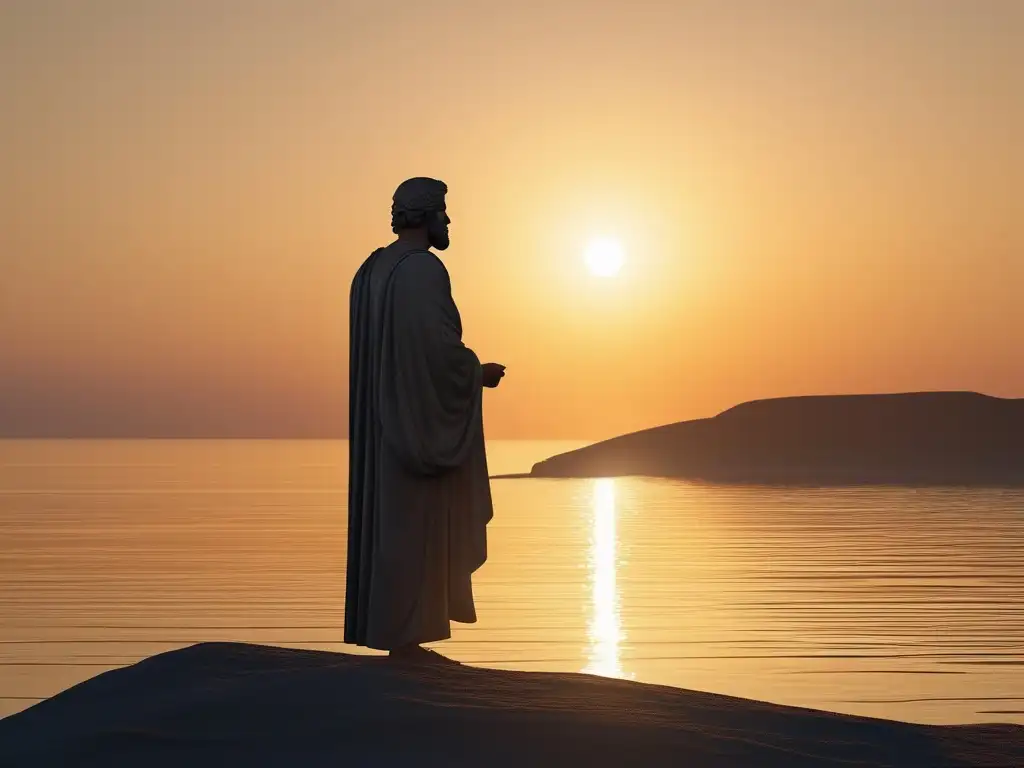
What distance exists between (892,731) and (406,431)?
3.02 m

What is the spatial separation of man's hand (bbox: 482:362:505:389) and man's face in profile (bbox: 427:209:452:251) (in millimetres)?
771

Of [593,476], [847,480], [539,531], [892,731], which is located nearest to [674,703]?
[892,731]

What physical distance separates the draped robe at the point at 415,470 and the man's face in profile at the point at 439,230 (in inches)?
6.8

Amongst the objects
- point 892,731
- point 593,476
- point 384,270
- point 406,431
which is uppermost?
point 593,476

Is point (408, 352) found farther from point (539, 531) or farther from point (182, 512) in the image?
point (182, 512)

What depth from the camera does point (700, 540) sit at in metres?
30.8

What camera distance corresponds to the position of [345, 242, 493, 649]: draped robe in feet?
24.9

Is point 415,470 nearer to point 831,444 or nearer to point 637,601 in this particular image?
point 637,601

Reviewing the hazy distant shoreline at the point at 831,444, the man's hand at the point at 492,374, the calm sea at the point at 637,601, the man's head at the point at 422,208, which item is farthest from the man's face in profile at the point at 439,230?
the hazy distant shoreline at the point at 831,444

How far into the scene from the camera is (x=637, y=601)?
1850 centimetres

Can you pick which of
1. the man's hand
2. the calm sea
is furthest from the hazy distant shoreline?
the man's hand

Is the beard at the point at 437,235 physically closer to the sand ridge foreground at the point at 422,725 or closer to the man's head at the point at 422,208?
the man's head at the point at 422,208

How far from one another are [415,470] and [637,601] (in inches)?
448

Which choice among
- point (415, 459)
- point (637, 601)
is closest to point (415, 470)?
point (415, 459)
